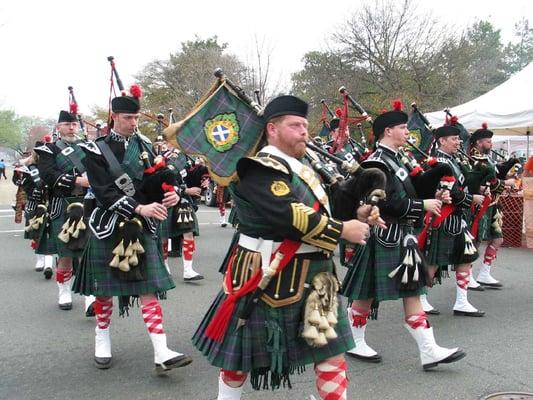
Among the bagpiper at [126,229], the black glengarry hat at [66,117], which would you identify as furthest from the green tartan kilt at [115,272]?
the black glengarry hat at [66,117]

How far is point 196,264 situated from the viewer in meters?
8.12

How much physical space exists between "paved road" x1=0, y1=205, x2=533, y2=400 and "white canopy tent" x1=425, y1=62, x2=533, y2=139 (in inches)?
101

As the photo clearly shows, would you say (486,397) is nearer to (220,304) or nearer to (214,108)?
(220,304)

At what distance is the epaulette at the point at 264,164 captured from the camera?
239 cm

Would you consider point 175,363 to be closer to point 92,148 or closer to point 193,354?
point 193,354

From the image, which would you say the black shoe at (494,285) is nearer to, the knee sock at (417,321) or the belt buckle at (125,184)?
the knee sock at (417,321)

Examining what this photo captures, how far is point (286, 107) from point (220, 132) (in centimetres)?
44

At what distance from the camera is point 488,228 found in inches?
257

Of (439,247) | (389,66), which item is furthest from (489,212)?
(389,66)

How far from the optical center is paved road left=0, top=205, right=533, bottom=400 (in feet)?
11.7

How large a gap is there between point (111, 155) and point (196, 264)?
4556mm

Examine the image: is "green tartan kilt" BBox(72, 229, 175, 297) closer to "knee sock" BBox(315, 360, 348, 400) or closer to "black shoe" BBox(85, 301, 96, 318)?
"black shoe" BBox(85, 301, 96, 318)

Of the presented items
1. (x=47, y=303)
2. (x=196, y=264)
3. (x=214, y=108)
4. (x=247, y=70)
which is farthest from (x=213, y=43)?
(x=214, y=108)

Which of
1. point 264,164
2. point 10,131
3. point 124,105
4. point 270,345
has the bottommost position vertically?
point 270,345
